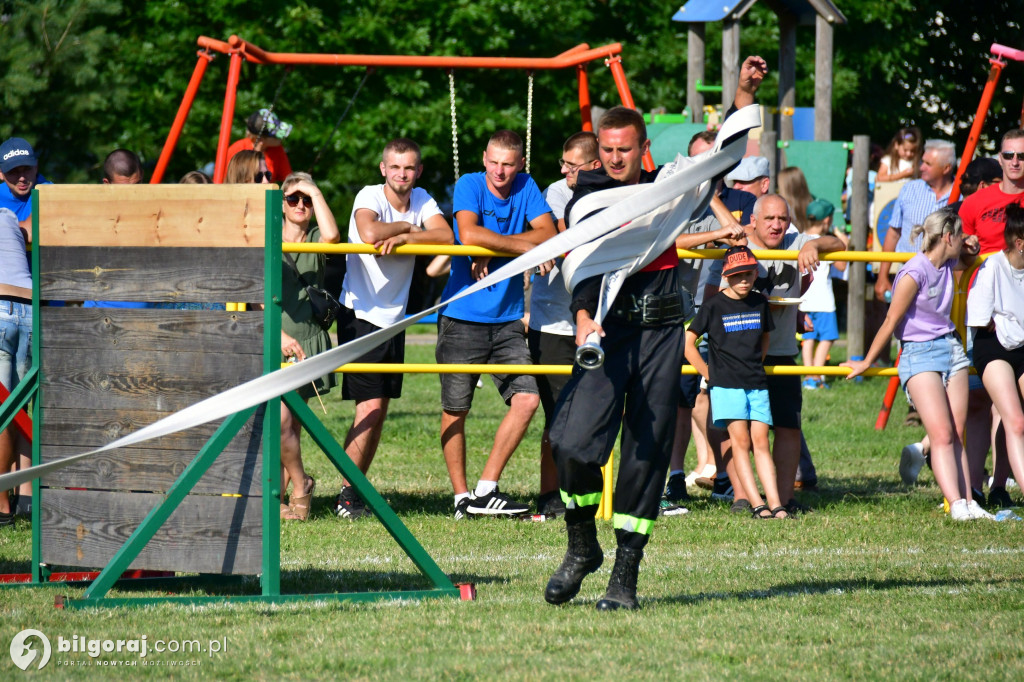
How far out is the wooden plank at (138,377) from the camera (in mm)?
5160

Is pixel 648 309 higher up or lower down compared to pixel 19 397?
higher up

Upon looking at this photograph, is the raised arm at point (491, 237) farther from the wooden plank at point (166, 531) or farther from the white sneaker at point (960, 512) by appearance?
the white sneaker at point (960, 512)

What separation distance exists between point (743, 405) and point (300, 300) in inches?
101

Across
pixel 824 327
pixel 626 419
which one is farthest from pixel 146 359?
pixel 824 327

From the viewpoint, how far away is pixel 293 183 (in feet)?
23.8

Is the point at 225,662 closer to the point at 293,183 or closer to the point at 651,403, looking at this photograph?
the point at 651,403

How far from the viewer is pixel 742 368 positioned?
24.3ft

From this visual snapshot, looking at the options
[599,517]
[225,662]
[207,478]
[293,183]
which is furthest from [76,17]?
[225,662]

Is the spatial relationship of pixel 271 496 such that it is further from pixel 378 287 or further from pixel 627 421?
pixel 378 287

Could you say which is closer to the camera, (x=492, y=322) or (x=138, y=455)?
(x=138, y=455)

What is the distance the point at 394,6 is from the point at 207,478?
62.8ft

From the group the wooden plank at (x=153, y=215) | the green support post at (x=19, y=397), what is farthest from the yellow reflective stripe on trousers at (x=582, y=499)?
the green support post at (x=19, y=397)

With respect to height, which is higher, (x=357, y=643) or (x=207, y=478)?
(x=207, y=478)

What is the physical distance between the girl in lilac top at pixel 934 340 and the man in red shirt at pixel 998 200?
0.69m
